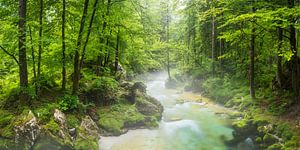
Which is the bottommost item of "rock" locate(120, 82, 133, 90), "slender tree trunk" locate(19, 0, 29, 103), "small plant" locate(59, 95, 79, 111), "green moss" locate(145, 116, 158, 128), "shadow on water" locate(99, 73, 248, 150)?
"shadow on water" locate(99, 73, 248, 150)

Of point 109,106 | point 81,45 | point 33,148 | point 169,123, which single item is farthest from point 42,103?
point 169,123

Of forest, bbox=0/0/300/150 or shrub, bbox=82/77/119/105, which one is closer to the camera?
forest, bbox=0/0/300/150

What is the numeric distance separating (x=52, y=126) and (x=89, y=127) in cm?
214

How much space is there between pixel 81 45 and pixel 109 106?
11.6ft

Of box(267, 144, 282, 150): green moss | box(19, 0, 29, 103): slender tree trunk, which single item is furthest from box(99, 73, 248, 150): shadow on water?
box(19, 0, 29, 103): slender tree trunk

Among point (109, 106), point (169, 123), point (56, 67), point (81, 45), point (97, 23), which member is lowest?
point (169, 123)

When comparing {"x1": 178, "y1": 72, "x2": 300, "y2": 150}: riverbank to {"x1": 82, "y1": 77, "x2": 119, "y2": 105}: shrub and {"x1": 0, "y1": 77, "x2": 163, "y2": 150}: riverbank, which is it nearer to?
{"x1": 0, "y1": 77, "x2": 163, "y2": 150}: riverbank

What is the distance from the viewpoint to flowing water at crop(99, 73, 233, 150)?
34.0 feet

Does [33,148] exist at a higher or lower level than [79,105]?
lower

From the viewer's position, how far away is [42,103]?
33.3ft

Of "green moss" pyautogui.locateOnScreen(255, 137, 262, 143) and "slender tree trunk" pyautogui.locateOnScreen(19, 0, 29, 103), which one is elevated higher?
"slender tree trunk" pyautogui.locateOnScreen(19, 0, 29, 103)

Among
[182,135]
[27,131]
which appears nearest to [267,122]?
[182,135]

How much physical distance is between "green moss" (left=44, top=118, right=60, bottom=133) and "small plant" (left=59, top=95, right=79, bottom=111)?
1.50 meters

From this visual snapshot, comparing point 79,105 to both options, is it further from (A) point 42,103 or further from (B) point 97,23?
(B) point 97,23
